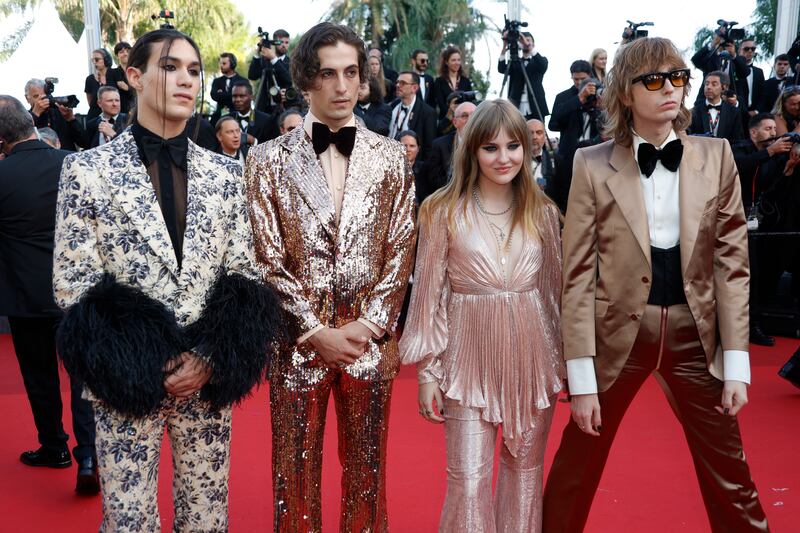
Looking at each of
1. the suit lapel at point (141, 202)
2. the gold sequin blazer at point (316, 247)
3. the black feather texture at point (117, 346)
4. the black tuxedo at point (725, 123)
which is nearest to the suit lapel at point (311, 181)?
the gold sequin blazer at point (316, 247)

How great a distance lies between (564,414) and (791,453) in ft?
3.95

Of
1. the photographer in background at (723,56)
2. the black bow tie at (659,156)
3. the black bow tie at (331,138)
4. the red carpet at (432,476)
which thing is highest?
the photographer in background at (723,56)

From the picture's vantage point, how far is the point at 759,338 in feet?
20.7

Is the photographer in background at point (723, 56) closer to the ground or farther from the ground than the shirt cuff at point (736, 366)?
farther from the ground

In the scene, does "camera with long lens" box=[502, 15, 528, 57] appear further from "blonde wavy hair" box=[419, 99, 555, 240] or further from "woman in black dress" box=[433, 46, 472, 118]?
"blonde wavy hair" box=[419, 99, 555, 240]

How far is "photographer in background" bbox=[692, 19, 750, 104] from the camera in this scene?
28.7 ft

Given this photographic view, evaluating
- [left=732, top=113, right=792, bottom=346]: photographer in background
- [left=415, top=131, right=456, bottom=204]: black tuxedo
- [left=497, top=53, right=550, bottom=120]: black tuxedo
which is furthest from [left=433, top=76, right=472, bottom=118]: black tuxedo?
[left=732, top=113, right=792, bottom=346]: photographer in background

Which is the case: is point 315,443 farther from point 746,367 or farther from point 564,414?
point 564,414

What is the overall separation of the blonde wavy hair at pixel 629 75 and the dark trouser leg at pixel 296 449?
1.19m

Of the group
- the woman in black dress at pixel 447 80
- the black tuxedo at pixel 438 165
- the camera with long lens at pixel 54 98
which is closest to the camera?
the black tuxedo at pixel 438 165

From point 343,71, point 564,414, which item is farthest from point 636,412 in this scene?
point 343,71

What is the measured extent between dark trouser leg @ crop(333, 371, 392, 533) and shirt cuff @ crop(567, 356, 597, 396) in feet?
1.89

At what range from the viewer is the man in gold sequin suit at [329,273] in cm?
233

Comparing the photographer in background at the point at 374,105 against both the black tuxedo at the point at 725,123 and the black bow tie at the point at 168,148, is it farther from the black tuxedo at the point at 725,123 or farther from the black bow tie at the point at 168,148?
the black bow tie at the point at 168,148
